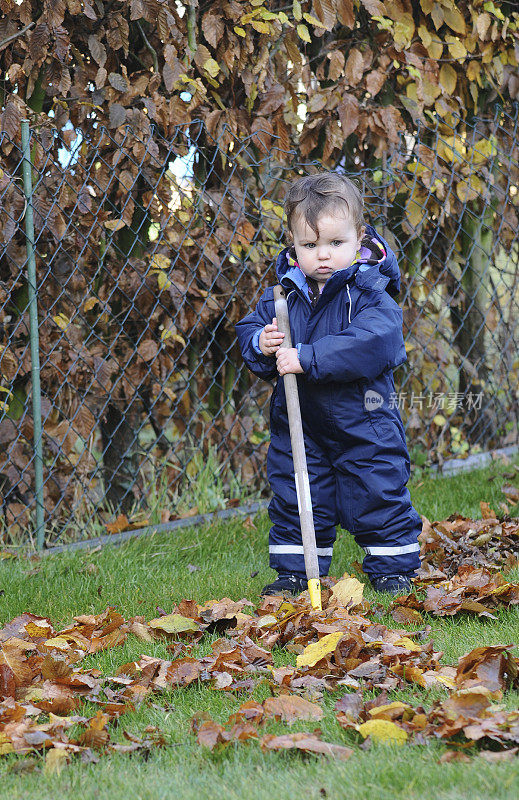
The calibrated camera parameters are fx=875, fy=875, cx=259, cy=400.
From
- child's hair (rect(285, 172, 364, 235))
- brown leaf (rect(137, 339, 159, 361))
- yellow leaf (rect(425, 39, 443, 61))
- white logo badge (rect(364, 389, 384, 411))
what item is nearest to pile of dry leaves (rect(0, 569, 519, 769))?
white logo badge (rect(364, 389, 384, 411))

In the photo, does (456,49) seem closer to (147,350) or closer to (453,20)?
(453,20)

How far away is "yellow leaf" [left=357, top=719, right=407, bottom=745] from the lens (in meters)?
1.88

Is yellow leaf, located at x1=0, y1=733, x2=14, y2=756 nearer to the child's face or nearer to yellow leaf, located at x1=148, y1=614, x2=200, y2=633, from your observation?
yellow leaf, located at x1=148, y1=614, x2=200, y2=633

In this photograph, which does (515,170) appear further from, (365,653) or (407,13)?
(365,653)

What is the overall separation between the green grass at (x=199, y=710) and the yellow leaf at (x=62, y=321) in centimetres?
98

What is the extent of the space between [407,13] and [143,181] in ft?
5.42

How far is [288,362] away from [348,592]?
2.59 ft

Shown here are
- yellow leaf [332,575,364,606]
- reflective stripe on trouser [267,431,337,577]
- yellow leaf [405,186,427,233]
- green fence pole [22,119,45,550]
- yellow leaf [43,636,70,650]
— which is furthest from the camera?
yellow leaf [405,186,427,233]

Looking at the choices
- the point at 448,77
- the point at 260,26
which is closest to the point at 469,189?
the point at 448,77

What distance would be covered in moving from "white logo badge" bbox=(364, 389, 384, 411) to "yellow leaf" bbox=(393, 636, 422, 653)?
0.91 meters

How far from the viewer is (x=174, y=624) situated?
2.71 meters

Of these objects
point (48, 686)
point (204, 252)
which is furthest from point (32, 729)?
point (204, 252)

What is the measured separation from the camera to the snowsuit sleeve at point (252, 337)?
3.13 m

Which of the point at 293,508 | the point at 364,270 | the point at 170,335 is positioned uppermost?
the point at 364,270
